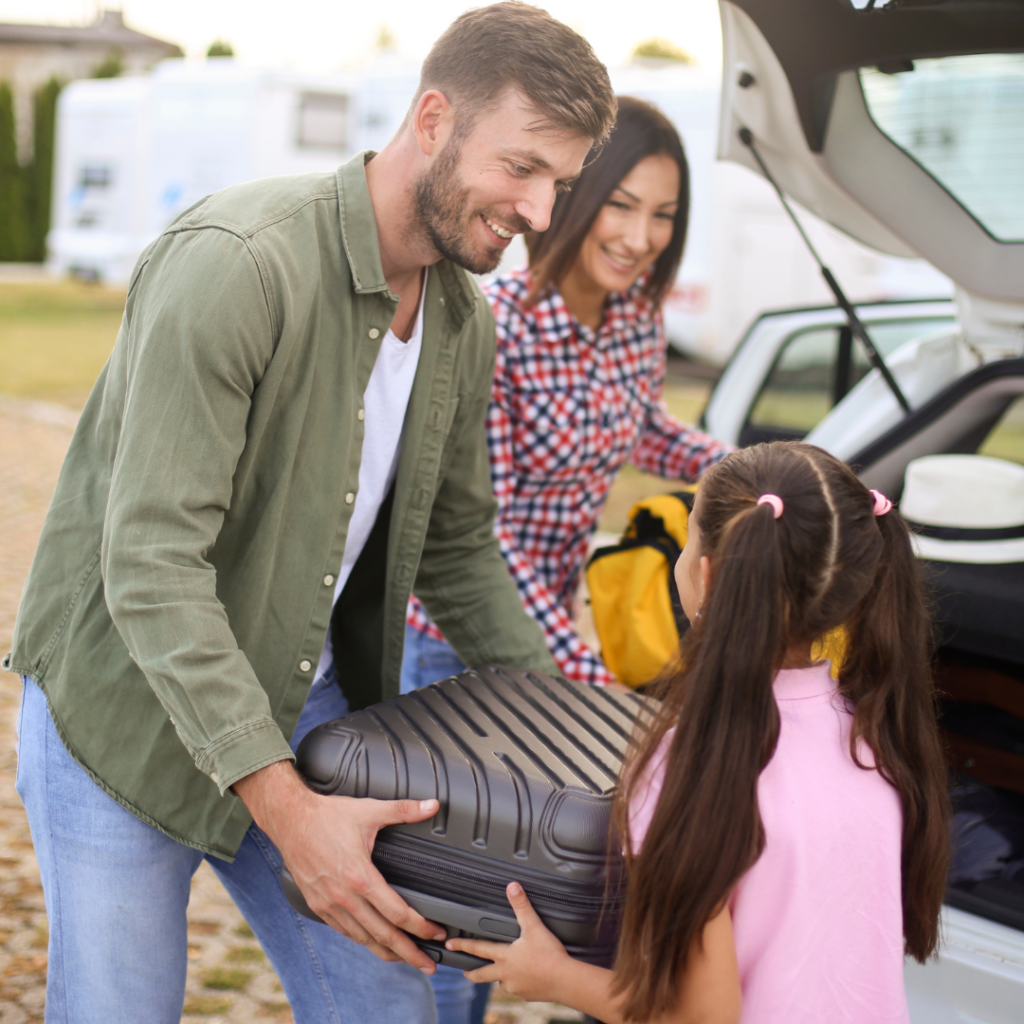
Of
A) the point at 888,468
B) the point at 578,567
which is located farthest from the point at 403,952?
the point at 888,468

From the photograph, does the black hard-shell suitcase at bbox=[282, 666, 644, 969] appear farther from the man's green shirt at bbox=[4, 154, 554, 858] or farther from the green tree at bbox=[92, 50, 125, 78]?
the green tree at bbox=[92, 50, 125, 78]

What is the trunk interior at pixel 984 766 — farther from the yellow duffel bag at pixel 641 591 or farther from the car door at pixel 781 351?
the car door at pixel 781 351

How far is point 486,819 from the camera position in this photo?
1.39m

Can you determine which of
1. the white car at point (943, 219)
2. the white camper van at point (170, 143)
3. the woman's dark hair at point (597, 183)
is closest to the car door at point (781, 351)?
the white car at point (943, 219)

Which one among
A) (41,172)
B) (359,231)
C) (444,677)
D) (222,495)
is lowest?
(41,172)

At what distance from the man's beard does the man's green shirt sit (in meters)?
0.10

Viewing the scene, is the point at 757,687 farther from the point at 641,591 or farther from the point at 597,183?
the point at 597,183

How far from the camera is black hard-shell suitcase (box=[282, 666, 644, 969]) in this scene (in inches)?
53.4

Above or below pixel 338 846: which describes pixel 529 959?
below

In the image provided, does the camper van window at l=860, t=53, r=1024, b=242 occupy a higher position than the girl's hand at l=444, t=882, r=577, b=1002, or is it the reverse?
the camper van window at l=860, t=53, r=1024, b=242

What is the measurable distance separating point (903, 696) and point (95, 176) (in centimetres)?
2075

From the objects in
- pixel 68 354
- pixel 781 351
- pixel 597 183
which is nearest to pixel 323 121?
pixel 68 354

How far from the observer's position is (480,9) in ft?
5.13

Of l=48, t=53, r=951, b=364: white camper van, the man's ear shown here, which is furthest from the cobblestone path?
l=48, t=53, r=951, b=364: white camper van
